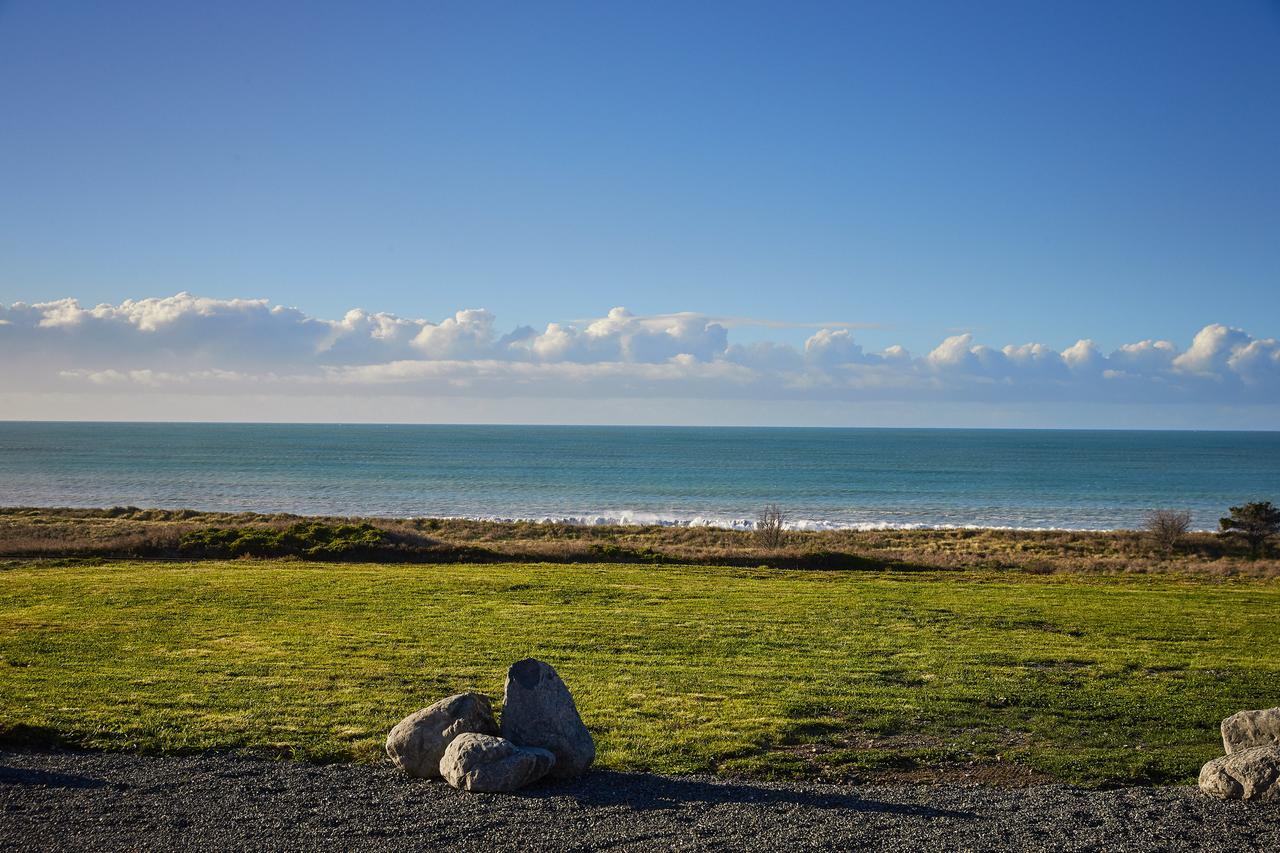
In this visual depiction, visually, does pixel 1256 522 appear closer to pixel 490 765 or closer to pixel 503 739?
pixel 503 739

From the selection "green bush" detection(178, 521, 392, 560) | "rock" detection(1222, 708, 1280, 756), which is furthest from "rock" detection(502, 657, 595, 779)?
"green bush" detection(178, 521, 392, 560)

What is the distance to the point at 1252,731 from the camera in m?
9.55

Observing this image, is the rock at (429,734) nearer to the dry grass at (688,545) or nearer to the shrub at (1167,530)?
the dry grass at (688,545)

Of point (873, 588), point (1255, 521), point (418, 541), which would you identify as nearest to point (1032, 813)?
point (873, 588)

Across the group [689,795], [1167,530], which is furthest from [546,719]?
[1167,530]

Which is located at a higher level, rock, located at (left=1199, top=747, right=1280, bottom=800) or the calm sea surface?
rock, located at (left=1199, top=747, right=1280, bottom=800)

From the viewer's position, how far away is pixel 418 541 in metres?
32.2

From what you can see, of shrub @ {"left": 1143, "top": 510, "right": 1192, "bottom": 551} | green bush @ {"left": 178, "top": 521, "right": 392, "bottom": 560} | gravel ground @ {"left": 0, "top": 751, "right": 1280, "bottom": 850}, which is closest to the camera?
gravel ground @ {"left": 0, "top": 751, "right": 1280, "bottom": 850}

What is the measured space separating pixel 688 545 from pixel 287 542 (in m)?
16.9

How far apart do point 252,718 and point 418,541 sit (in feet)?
69.9

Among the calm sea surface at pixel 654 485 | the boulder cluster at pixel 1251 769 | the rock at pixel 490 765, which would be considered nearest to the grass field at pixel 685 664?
the boulder cluster at pixel 1251 769

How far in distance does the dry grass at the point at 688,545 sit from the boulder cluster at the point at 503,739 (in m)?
20.6

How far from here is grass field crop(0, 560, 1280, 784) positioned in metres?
10.4

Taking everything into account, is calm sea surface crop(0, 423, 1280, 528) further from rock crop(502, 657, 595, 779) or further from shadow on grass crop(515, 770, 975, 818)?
shadow on grass crop(515, 770, 975, 818)
